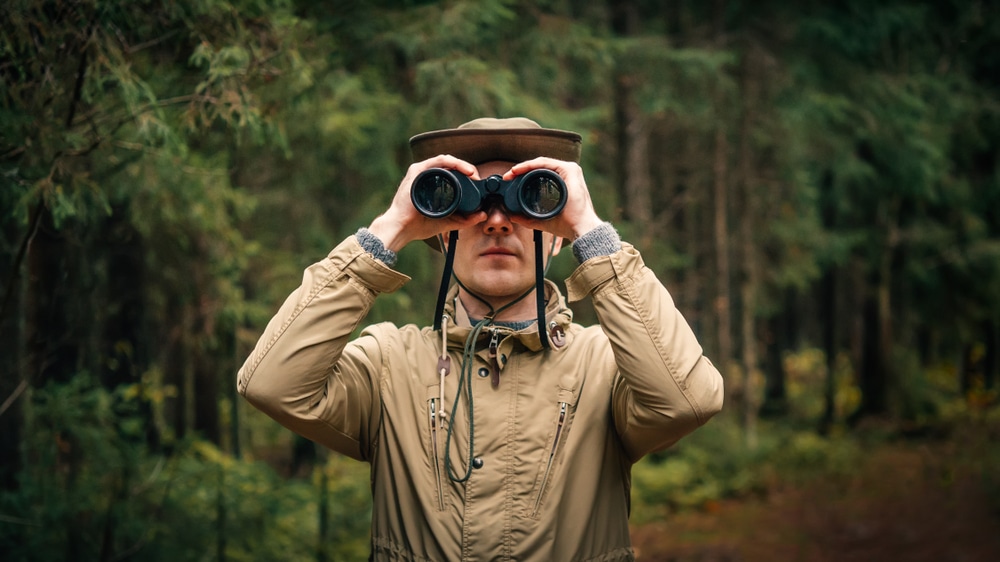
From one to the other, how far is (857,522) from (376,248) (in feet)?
25.5

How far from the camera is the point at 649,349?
1.93 metres

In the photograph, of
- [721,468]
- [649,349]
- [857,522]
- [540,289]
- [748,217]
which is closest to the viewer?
[649,349]

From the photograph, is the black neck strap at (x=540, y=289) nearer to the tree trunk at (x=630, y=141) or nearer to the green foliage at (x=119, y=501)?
the green foliage at (x=119, y=501)

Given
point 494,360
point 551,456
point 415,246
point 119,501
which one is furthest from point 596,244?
point 415,246

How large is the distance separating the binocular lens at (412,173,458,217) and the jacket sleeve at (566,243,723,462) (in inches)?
14.8

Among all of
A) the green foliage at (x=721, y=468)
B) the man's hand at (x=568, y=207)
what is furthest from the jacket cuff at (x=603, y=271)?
the green foliage at (x=721, y=468)

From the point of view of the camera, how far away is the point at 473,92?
4.89m

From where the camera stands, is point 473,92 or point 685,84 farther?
point 685,84

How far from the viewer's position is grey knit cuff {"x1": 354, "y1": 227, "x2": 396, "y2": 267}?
2.06 metres

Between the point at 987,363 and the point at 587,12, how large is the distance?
12023 mm

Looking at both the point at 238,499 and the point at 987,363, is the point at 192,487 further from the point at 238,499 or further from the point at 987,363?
the point at 987,363

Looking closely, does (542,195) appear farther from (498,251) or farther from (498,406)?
(498,406)

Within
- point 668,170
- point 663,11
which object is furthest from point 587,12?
point 668,170

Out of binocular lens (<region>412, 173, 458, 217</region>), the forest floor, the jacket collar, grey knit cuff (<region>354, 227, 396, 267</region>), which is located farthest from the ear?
the forest floor
